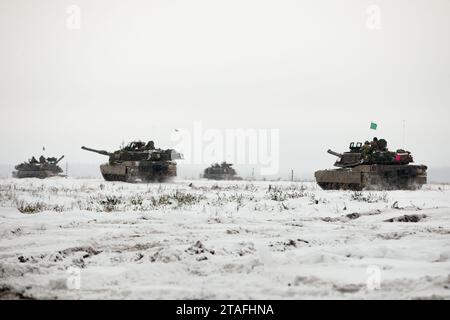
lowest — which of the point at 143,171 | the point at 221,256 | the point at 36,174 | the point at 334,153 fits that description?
the point at 221,256

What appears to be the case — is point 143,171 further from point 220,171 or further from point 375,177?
point 220,171

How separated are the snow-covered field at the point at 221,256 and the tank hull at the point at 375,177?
34.7 feet

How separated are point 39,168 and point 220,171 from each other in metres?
14.5

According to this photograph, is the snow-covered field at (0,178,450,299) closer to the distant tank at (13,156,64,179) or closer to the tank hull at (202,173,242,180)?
the distant tank at (13,156,64,179)

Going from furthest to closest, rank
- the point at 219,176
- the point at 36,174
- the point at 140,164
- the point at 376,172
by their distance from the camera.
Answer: the point at 219,176, the point at 36,174, the point at 140,164, the point at 376,172

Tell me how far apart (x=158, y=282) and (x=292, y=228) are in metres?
3.38

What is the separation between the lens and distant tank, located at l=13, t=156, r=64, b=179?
33781 mm

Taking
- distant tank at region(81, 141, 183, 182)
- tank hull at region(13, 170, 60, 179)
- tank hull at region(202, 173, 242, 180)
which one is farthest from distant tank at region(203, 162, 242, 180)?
tank hull at region(13, 170, 60, 179)

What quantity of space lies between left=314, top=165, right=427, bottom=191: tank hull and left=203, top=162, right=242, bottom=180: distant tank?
1885 cm

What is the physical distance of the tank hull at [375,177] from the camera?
19.0m

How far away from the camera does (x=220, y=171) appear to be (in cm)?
3903

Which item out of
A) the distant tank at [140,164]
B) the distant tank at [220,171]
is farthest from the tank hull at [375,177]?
the distant tank at [220,171]

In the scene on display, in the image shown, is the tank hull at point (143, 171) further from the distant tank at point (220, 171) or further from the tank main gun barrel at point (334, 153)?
the distant tank at point (220, 171)

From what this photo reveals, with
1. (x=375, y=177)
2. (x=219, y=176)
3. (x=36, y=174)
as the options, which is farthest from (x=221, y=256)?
(x=219, y=176)
